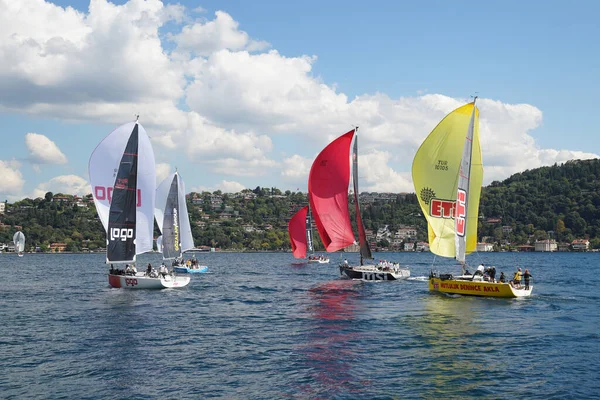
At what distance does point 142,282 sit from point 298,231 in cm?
6089

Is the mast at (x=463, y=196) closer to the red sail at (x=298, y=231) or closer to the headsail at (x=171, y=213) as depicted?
the headsail at (x=171, y=213)

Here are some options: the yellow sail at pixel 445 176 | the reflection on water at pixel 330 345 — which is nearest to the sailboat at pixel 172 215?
the reflection on water at pixel 330 345

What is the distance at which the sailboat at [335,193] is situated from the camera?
5647 cm

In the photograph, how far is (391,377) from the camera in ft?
69.7

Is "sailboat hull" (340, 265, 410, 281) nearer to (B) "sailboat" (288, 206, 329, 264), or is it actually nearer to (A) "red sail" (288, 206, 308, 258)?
(B) "sailboat" (288, 206, 329, 264)

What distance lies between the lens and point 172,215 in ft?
234

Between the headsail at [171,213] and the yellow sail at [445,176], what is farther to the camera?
the headsail at [171,213]

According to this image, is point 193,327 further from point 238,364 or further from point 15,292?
point 15,292

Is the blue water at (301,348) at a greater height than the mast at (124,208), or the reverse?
the mast at (124,208)

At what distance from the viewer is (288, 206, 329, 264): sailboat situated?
348 ft

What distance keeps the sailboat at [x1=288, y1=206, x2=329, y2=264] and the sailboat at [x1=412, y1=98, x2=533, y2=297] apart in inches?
2400

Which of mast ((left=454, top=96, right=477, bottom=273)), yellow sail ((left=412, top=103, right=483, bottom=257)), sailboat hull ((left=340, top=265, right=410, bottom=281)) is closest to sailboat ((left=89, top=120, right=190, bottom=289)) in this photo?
sailboat hull ((left=340, top=265, right=410, bottom=281))

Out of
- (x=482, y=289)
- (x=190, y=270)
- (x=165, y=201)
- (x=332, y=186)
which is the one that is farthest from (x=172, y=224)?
(x=482, y=289)

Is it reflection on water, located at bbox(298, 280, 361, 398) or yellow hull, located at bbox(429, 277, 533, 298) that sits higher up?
yellow hull, located at bbox(429, 277, 533, 298)
